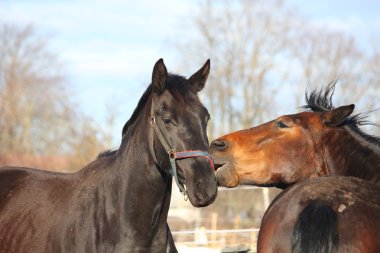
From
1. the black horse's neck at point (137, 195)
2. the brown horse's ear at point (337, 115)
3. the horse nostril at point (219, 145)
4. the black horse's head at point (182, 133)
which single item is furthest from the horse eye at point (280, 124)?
the black horse's neck at point (137, 195)

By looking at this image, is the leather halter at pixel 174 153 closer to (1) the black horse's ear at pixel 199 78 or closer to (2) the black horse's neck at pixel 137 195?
(2) the black horse's neck at pixel 137 195

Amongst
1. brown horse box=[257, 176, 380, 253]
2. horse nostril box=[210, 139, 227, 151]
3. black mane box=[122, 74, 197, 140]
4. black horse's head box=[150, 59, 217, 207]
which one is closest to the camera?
brown horse box=[257, 176, 380, 253]

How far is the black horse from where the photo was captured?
4.53 meters

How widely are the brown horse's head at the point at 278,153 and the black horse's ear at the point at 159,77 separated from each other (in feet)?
2.04

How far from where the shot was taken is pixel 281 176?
5.00 m

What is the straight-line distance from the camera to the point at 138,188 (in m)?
4.80

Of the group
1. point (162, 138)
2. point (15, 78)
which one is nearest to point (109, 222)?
point (162, 138)

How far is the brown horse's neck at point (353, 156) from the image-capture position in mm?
4812

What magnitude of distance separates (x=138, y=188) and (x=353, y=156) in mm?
1668

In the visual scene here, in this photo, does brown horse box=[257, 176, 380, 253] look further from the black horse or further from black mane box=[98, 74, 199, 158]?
black mane box=[98, 74, 199, 158]

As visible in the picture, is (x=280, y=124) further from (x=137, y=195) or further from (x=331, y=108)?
(x=137, y=195)

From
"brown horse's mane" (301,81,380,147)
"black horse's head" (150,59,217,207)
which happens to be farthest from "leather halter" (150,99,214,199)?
"brown horse's mane" (301,81,380,147)

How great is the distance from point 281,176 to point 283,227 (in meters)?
1.19

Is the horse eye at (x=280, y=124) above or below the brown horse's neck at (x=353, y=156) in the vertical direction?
above
